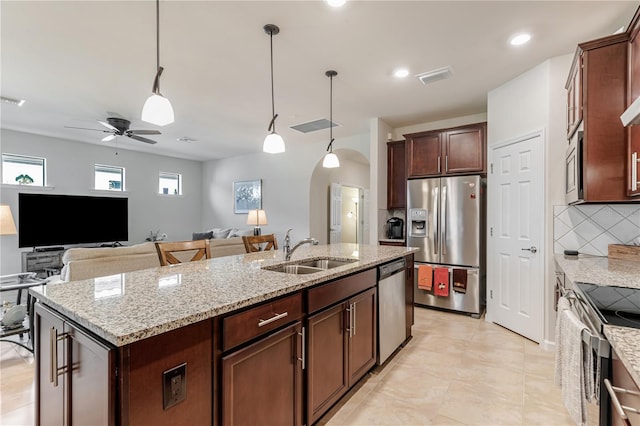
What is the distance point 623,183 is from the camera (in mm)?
2041

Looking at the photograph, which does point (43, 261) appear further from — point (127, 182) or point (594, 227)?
point (594, 227)

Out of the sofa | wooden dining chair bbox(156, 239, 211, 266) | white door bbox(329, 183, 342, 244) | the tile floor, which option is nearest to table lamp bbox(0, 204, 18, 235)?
the sofa

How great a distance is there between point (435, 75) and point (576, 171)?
64.3 inches

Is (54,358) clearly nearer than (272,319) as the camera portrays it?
Yes

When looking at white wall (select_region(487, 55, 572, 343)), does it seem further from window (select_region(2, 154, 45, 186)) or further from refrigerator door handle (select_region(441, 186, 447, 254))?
window (select_region(2, 154, 45, 186))

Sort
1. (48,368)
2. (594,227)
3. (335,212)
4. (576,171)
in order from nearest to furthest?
1. (48,368)
2. (576,171)
3. (594,227)
4. (335,212)

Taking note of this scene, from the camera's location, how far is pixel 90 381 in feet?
3.45

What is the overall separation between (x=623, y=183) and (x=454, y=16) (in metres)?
1.67

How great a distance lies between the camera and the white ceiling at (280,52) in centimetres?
220

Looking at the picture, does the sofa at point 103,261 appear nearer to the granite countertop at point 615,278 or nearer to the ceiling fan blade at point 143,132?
the ceiling fan blade at point 143,132

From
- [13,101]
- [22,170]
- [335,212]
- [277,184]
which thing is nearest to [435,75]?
[335,212]

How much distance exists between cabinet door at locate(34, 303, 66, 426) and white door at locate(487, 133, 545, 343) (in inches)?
143

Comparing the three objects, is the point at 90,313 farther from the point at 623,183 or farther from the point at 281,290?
the point at 623,183

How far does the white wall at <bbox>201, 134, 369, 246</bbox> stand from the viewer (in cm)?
629
